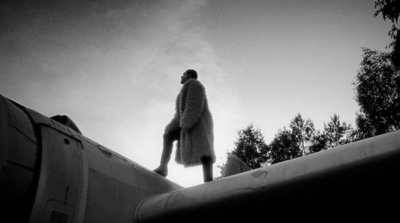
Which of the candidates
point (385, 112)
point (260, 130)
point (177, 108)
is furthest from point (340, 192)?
point (260, 130)

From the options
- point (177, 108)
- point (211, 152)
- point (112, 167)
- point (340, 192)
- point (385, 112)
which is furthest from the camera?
point (385, 112)

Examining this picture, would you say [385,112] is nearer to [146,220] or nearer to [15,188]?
[146,220]

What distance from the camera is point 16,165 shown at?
5.34 ft

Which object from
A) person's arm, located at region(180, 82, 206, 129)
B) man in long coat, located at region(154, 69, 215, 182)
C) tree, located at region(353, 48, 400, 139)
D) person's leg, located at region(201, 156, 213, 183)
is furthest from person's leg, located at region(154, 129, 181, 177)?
tree, located at region(353, 48, 400, 139)

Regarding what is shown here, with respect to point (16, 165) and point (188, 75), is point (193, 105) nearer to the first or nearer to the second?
point (188, 75)

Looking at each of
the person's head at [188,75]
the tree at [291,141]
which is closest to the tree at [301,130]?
the tree at [291,141]

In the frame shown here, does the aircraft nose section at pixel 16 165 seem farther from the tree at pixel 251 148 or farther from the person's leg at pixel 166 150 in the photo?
the tree at pixel 251 148

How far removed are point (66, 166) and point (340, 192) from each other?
1964 mm

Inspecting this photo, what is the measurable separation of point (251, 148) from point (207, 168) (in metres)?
26.5

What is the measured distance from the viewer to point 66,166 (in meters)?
1.94

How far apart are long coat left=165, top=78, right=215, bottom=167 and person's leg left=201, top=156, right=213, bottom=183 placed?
0.16 ft

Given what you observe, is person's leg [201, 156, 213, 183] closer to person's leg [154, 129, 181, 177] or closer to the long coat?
the long coat

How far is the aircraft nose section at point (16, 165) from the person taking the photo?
1562 mm

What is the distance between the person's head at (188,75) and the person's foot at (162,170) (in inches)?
52.9
